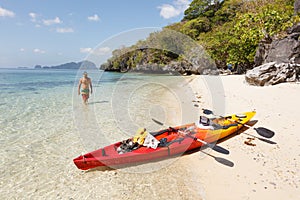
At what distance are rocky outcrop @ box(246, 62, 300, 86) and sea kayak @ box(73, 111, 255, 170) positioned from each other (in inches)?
286

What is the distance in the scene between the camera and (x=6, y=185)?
3.62 metres

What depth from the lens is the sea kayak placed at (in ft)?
12.9

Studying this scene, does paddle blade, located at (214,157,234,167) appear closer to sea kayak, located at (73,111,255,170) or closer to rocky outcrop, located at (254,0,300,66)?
sea kayak, located at (73,111,255,170)

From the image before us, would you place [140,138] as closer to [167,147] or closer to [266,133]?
[167,147]

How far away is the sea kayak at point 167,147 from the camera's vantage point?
394cm

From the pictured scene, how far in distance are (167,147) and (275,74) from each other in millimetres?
10774

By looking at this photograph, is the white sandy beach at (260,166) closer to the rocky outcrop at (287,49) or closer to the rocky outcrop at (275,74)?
the rocky outcrop at (275,74)

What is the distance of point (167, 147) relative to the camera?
4328mm

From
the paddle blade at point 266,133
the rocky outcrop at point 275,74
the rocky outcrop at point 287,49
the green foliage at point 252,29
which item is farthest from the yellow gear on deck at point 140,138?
the green foliage at point 252,29

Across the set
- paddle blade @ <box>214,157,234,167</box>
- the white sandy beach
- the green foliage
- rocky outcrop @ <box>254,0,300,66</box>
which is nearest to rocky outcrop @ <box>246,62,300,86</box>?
rocky outcrop @ <box>254,0,300,66</box>

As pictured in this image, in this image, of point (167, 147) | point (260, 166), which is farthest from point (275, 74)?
point (167, 147)

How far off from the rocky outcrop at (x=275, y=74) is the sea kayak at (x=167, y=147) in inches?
286

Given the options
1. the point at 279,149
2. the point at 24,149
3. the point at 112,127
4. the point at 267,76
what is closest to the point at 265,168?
the point at 279,149

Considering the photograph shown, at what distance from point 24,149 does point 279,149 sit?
7.10 metres
